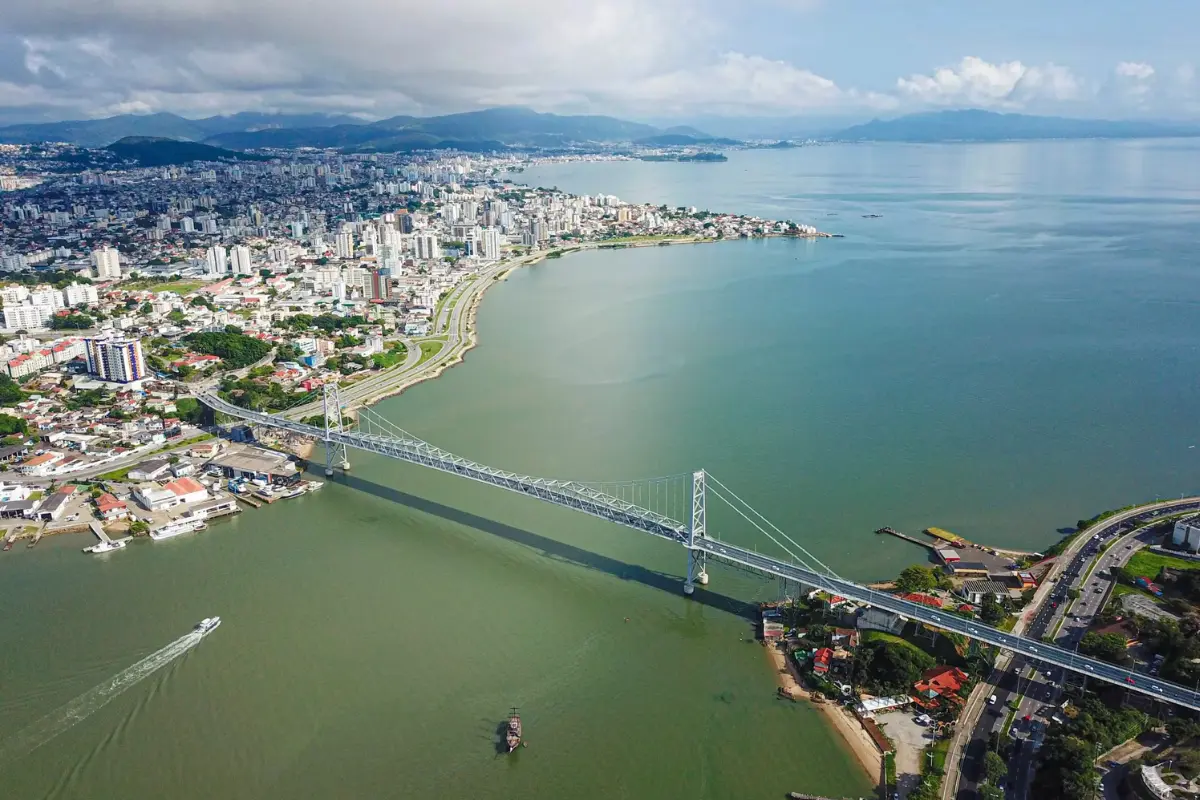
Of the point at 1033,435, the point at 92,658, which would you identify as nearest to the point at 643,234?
the point at 1033,435

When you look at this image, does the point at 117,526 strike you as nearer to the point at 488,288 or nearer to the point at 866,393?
the point at 866,393

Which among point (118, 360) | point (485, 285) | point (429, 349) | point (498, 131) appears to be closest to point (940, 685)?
point (429, 349)

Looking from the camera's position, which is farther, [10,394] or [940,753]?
[10,394]

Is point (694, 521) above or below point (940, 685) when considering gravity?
above

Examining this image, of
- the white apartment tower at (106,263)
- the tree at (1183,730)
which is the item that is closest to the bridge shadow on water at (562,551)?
the tree at (1183,730)

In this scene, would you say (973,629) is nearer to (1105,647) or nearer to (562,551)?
(1105,647)

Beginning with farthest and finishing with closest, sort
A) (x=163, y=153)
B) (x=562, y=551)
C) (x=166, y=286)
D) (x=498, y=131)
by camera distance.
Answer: (x=498, y=131)
(x=163, y=153)
(x=166, y=286)
(x=562, y=551)

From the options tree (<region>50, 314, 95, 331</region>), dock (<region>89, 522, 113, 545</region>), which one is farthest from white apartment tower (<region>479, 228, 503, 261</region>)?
dock (<region>89, 522, 113, 545</region>)
